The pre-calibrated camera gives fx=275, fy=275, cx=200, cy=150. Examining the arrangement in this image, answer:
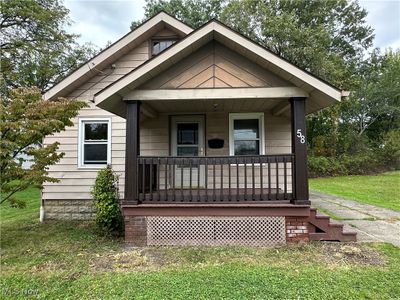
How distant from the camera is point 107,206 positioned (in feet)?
18.7

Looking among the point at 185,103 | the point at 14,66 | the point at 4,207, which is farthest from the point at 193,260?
the point at 14,66

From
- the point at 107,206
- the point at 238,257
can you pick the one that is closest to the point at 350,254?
the point at 238,257

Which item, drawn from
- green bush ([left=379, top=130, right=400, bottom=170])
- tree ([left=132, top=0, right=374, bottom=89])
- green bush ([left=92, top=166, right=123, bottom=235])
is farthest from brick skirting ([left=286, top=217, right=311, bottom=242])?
green bush ([left=379, top=130, right=400, bottom=170])

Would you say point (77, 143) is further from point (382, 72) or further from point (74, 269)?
point (382, 72)

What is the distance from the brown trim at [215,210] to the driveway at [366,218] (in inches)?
64.0

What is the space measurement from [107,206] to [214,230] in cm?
227

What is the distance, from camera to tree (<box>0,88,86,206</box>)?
4887mm

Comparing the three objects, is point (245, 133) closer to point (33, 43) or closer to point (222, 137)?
point (222, 137)

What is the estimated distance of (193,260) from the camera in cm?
439

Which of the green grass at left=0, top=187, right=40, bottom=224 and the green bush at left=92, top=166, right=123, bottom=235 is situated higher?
the green bush at left=92, top=166, right=123, bottom=235

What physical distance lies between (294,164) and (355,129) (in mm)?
21504

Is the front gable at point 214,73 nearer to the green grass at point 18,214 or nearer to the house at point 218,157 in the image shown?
the house at point 218,157

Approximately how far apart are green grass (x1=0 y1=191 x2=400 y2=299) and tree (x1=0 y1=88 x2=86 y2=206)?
4.31 feet

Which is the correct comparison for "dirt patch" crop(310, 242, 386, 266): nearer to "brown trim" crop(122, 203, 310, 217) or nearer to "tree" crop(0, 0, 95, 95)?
"brown trim" crop(122, 203, 310, 217)
